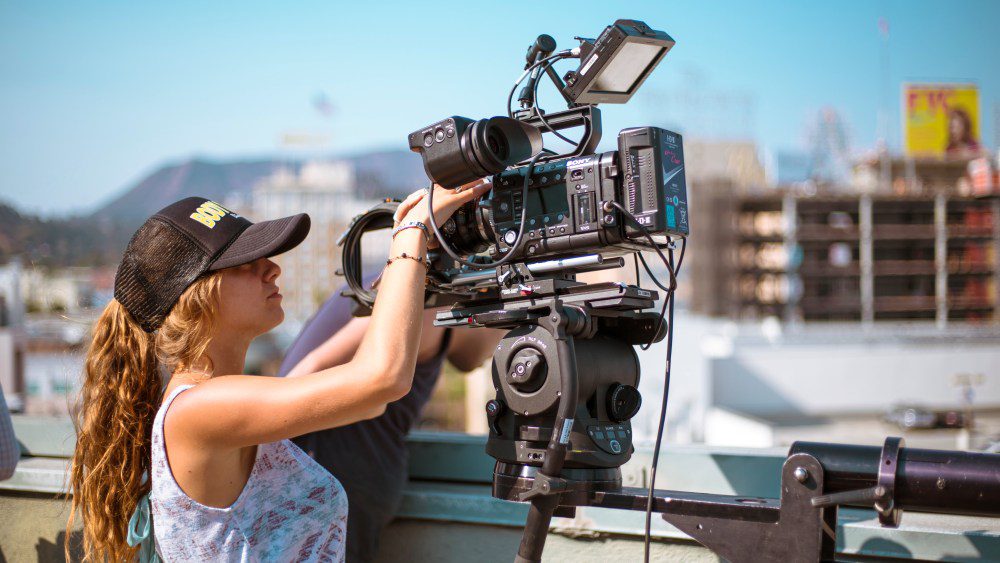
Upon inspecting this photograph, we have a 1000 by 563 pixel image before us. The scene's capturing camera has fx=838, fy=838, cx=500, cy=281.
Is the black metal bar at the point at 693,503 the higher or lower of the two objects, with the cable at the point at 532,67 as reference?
lower

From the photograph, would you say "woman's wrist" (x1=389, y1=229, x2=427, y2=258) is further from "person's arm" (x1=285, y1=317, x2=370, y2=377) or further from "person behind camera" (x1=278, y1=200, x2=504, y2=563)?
"person's arm" (x1=285, y1=317, x2=370, y2=377)

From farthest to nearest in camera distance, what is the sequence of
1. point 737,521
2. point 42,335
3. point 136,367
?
1. point 42,335
2. point 136,367
3. point 737,521

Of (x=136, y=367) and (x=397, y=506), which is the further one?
(x=397, y=506)

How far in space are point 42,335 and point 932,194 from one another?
51.8 meters

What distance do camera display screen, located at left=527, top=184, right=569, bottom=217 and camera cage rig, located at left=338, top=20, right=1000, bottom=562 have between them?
0.05m

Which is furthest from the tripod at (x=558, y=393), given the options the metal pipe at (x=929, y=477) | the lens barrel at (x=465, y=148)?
the metal pipe at (x=929, y=477)

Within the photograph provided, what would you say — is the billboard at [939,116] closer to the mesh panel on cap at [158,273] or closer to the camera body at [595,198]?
the camera body at [595,198]

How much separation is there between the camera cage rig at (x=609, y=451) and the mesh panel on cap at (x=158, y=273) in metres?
0.51

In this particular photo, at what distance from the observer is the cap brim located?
1689 millimetres

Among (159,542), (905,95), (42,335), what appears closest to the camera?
(159,542)

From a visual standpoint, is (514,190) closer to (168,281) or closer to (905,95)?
(168,281)

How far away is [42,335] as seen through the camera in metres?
20.7

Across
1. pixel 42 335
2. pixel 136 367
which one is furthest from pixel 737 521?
pixel 42 335

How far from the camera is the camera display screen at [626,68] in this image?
67.0 inches
